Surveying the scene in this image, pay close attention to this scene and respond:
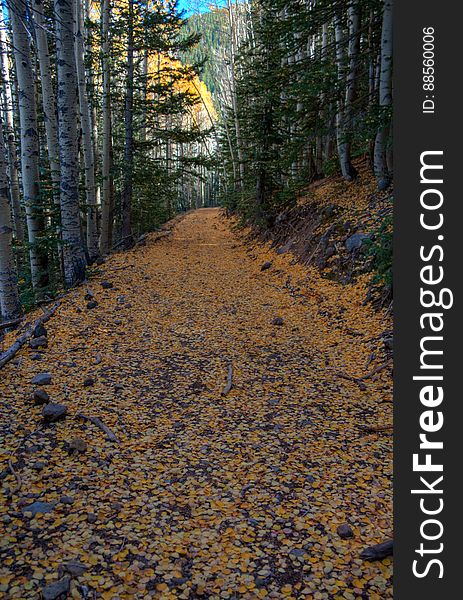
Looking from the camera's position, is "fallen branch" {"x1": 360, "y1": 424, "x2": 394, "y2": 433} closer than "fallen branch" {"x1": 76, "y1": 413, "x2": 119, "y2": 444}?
No

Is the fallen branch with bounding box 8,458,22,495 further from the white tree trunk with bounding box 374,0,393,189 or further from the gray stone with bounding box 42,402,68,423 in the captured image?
the white tree trunk with bounding box 374,0,393,189

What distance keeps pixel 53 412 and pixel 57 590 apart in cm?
186

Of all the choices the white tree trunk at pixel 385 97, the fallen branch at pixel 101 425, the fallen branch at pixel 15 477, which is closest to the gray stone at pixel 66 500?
the fallen branch at pixel 15 477

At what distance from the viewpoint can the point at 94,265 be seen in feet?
33.6

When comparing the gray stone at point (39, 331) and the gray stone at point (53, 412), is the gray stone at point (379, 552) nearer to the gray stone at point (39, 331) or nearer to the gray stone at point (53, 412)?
the gray stone at point (53, 412)

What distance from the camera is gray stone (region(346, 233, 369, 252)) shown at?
26.3 feet

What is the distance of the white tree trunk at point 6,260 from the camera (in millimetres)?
6850

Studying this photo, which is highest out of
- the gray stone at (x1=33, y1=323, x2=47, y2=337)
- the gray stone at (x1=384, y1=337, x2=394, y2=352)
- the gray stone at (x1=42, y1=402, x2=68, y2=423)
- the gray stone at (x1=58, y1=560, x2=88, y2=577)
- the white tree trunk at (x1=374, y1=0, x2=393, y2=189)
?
the white tree trunk at (x1=374, y1=0, x2=393, y2=189)

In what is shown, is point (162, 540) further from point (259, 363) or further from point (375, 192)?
point (375, 192)

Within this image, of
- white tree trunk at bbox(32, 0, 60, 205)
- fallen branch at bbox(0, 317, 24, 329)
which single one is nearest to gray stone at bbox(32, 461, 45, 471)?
fallen branch at bbox(0, 317, 24, 329)

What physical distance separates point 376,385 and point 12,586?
3.98m

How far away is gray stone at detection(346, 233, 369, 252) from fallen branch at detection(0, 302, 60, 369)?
5939 millimetres

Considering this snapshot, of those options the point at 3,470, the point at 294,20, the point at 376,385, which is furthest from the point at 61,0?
the point at 376,385

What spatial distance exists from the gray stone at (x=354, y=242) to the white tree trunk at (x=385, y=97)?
1.85m
